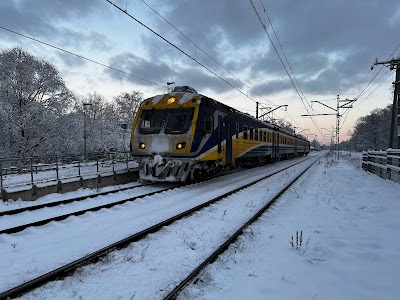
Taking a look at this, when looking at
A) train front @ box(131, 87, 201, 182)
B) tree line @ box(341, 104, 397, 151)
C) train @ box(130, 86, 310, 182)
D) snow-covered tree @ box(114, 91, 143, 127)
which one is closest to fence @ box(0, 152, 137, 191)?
train front @ box(131, 87, 201, 182)

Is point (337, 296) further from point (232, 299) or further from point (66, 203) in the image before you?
point (66, 203)

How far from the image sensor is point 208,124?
12195 mm

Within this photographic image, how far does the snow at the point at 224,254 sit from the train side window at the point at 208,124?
4.68m

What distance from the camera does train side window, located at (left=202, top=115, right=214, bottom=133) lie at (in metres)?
11.9

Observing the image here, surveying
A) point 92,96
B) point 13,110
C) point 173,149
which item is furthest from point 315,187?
point 92,96

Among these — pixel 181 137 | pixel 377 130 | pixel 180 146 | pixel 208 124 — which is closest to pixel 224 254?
pixel 180 146

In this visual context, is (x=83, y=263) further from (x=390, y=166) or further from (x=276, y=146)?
(x=276, y=146)

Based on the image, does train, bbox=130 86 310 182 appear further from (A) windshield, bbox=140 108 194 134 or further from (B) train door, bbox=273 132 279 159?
(B) train door, bbox=273 132 279 159

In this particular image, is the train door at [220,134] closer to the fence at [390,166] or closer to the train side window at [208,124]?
the train side window at [208,124]

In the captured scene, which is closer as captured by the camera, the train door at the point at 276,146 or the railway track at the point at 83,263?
the railway track at the point at 83,263

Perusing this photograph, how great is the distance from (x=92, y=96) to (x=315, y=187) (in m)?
60.8

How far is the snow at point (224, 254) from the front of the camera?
354cm

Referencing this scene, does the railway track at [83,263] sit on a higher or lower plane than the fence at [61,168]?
lower

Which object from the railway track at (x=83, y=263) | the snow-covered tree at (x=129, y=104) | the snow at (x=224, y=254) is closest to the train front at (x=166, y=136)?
the snow at (x=224, y=254)
